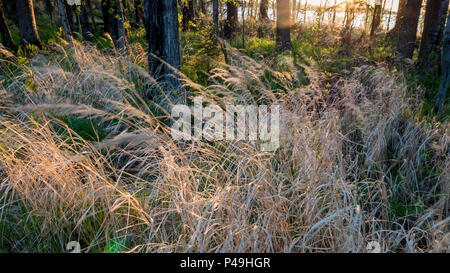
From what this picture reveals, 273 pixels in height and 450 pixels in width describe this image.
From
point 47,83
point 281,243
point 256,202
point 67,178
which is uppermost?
point 47,83

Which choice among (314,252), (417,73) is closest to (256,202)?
(314,252)

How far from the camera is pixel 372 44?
27.9 ft

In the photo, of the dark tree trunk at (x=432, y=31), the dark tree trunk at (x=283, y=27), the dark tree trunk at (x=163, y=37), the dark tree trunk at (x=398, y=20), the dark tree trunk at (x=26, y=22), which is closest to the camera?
the dark tree trunk at (x=163, y=37)

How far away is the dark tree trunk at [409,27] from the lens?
649 cm

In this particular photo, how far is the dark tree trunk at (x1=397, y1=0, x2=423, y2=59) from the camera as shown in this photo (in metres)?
6.49

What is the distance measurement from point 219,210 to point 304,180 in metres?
0.81

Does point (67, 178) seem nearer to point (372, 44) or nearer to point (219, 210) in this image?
point (219, 210)

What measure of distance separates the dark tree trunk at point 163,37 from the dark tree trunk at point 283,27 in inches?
178

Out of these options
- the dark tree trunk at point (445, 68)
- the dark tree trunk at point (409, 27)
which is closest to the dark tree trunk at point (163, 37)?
the dark tree trunk at point (445, 68)

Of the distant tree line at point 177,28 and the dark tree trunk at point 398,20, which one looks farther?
the dark tree trunk at point 398,20

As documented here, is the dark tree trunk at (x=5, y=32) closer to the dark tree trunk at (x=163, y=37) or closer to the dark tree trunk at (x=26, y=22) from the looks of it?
the dark tree trunk at (x=26, y=22)

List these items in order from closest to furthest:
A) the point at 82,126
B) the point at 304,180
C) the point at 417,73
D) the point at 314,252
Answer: the point at 314,252 → the point at 304,180 → the point at 82,126 → the point at 417,73

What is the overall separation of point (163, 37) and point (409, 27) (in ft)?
20.6

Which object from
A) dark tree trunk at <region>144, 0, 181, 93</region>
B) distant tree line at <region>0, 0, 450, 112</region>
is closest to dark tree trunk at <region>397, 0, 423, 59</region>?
distant tree line at <region>0, 0, 450, 112</region>
